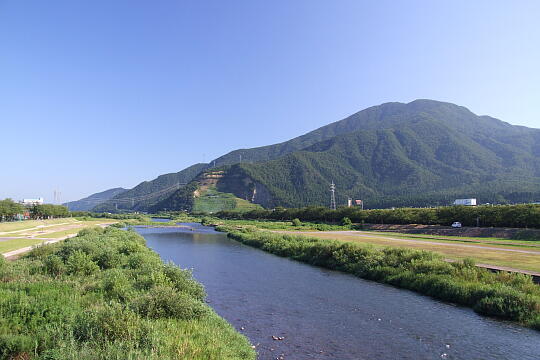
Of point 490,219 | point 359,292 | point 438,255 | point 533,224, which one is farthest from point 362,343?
point 490,219

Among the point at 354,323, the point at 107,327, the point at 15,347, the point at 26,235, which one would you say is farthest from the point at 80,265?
the point at 26,235

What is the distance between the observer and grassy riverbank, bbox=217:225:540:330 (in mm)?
18812

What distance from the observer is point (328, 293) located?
24734mm

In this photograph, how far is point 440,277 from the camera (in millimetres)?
24891

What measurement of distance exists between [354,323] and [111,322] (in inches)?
494

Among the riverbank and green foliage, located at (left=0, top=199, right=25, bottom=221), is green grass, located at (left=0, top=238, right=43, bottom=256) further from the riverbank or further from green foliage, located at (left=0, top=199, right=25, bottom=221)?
green foliage, located at (left=0, top=199, right=25, bottom=221)

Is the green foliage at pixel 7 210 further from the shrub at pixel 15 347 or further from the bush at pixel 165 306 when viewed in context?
the shrub at pixel 15 347

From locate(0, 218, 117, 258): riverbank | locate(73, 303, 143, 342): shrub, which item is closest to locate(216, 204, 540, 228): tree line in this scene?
locate(73, 303, 143, 342): shrub

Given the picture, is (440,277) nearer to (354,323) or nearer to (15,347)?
(354,323)

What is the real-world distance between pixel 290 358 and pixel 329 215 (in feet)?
347

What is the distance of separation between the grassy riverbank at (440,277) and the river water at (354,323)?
1.06 m

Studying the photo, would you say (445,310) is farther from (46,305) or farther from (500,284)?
(46,305)

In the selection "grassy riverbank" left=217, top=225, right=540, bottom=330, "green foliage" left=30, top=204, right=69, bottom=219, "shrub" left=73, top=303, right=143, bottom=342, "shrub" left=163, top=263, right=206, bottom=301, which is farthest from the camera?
"green foliage" left=30, top=204, right=69, bottom=219

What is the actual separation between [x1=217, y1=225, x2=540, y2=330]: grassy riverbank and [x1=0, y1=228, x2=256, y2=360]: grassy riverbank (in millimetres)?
14752
